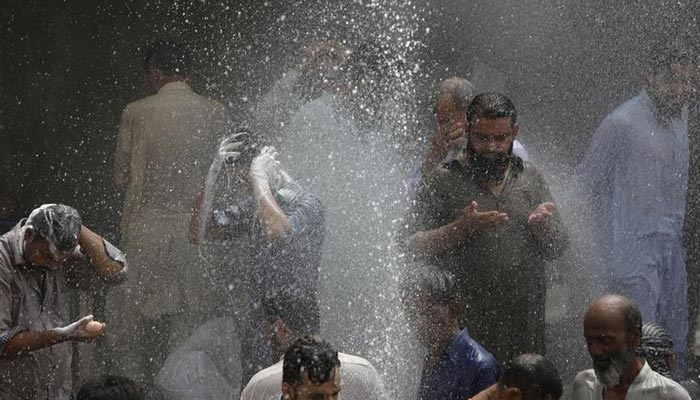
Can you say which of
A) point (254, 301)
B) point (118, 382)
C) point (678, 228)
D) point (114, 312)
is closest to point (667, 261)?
Answer: point (678, 228)

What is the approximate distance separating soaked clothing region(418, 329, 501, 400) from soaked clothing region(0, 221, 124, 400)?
5.45ft

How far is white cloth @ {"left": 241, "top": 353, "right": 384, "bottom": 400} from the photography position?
6.43 m

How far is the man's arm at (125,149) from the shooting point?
9.20 m

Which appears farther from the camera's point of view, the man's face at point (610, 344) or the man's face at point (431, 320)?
the man's face at point (431, 320)

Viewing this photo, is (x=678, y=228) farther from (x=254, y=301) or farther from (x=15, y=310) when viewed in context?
(x=15, y=310)

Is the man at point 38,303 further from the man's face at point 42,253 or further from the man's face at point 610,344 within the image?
the man's face at point 610,344

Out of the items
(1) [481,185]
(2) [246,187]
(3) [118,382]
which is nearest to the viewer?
(3) [118,382]

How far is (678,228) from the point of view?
28.4 ft

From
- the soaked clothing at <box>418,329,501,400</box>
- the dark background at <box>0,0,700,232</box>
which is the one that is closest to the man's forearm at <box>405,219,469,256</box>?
the soaked clothing at <box>418,329,501,400</box>

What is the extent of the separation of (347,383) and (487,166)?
1.45 meters

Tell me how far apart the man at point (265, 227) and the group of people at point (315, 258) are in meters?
0.01

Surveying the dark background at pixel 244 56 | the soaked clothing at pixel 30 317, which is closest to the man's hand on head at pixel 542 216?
the soaked clothing at pixel 30 317

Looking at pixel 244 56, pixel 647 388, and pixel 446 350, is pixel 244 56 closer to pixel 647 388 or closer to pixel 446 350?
pixel 446 350

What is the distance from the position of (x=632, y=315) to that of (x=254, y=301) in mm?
2595
